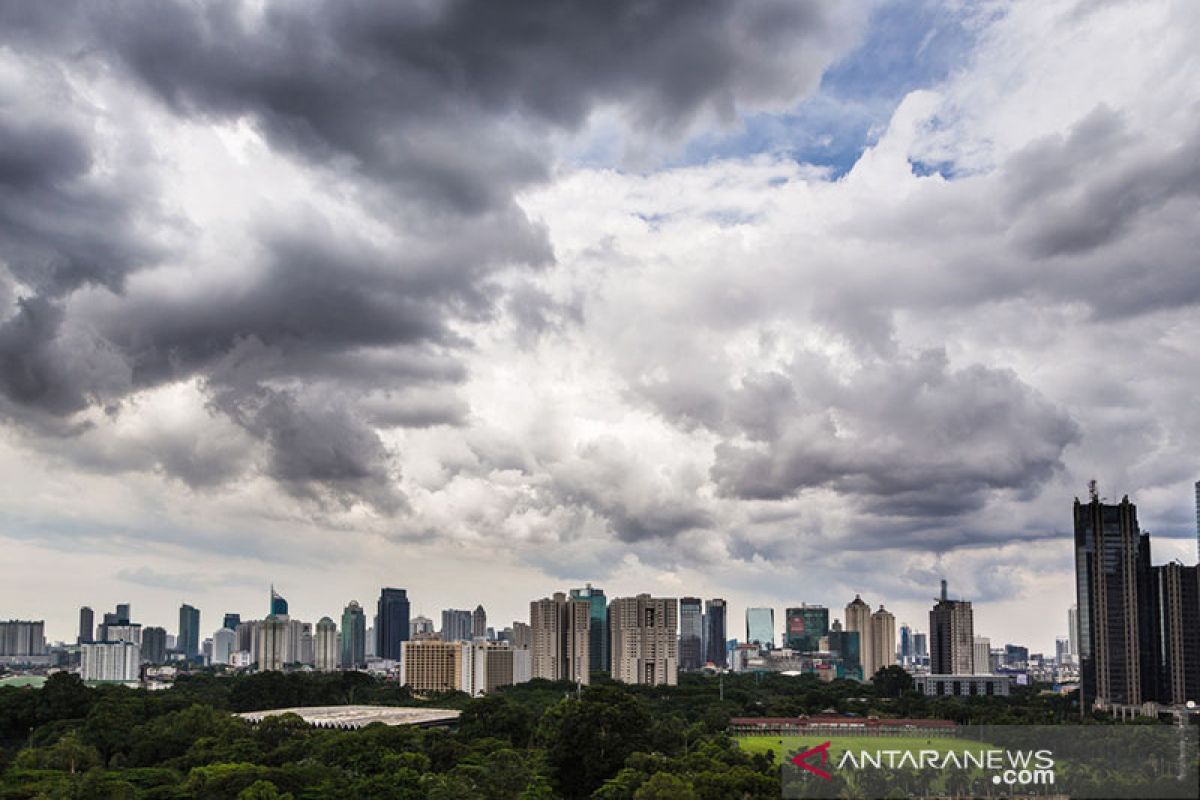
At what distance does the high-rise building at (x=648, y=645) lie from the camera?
408 feet

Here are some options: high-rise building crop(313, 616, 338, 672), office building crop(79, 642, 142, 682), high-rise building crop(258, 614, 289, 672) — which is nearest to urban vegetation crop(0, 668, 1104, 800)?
office building crop(79, 642, 142, 682)

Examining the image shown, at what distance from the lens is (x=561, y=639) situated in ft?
413

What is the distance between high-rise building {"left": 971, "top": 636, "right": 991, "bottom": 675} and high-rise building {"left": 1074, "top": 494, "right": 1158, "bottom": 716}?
212ft

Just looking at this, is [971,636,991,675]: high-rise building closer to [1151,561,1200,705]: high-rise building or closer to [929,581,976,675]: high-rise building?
[929,581,976,675]: high-rise building

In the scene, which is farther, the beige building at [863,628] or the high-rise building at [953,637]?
A: the beige building at [863,628]

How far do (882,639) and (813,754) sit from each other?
17564 centimetres

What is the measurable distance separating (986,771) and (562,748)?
825 inches

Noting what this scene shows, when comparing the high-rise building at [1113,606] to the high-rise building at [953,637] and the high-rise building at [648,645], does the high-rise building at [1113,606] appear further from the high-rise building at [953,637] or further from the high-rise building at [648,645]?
the high-rise building at [953,637]

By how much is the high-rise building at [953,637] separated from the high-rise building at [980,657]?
2646 millimetres

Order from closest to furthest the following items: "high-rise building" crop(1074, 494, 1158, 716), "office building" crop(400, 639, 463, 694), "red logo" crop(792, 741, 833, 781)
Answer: "red logo" crop(792, 741, 833, 781) < "high-rise building" crop(1074, 494, 1158, 716) < "office building" crop(400, 639, 463, 694)

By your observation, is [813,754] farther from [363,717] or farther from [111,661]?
[111,661]

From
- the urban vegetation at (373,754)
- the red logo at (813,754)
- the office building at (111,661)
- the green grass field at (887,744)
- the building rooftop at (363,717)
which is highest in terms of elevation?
the red logo at (813,754)

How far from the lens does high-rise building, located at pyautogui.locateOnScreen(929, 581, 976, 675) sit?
488ft

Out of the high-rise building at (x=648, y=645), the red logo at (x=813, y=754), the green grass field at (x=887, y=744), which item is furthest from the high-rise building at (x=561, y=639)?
the red logo at (x=813, y=754)
